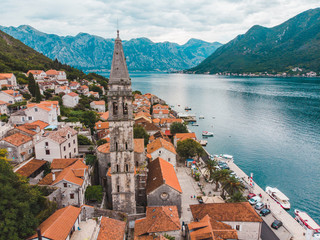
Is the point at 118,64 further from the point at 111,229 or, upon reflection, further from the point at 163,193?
the point at 111,229

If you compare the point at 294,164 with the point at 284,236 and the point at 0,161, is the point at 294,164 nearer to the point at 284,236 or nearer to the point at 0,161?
the point at 284,236

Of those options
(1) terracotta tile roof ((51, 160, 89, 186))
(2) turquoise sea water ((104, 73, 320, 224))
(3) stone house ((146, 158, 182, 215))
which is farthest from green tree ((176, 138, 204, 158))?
(1) terracotta tile roof ((51, 160, 89, 186))

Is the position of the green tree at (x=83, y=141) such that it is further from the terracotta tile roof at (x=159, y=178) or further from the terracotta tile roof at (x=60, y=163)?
the terracotta tile roof at (x=159, y=178)

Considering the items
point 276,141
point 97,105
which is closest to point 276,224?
point 276,141

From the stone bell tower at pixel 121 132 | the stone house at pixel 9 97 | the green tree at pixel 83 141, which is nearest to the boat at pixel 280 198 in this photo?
the stone bell tower at pixel 121 132

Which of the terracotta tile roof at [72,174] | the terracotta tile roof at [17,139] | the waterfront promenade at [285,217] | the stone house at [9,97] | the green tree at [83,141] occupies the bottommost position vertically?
the waterfront promenade at [285,217]

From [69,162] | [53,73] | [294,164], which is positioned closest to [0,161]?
[69,162]
